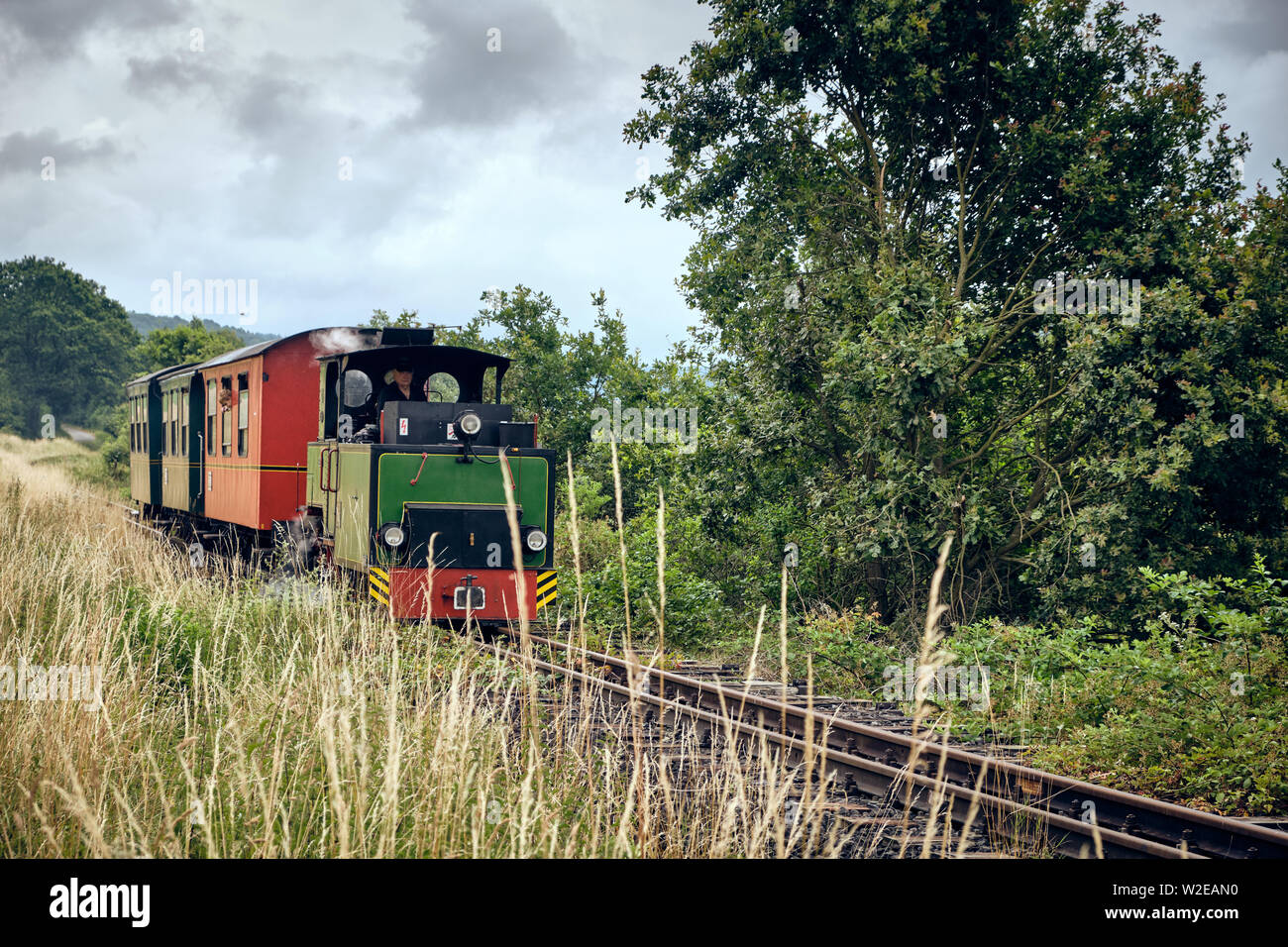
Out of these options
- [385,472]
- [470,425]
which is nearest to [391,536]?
[385,472]

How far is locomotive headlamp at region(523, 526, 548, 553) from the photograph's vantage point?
9.27m

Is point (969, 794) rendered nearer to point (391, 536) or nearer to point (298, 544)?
point (391, 536)

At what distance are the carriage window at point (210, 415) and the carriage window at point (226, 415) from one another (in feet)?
1.51

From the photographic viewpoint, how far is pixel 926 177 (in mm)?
14312

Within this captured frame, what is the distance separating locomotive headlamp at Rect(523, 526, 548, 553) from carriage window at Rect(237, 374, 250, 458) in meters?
5.00

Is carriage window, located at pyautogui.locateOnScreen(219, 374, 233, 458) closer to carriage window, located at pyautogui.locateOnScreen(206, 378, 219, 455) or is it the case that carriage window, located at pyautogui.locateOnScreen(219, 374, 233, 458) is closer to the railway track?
carriage window, located at pyautogui.locateOnScreen(206, 378, 219, 455)

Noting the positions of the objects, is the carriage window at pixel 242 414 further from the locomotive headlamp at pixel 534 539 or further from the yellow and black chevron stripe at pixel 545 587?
the yellow and black chevron stripe at pixel 545 587

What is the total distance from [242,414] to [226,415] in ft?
3.46

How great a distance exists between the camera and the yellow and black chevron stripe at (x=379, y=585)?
8648mm

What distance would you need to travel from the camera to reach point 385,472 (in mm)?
8867

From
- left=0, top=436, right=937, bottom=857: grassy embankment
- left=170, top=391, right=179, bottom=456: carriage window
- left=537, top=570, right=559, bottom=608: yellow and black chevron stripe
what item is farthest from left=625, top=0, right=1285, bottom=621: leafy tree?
left=170, top=391, right=179, bottom=456: carriage window

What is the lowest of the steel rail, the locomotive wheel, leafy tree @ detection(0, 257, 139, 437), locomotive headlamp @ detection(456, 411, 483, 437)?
the steel rail
